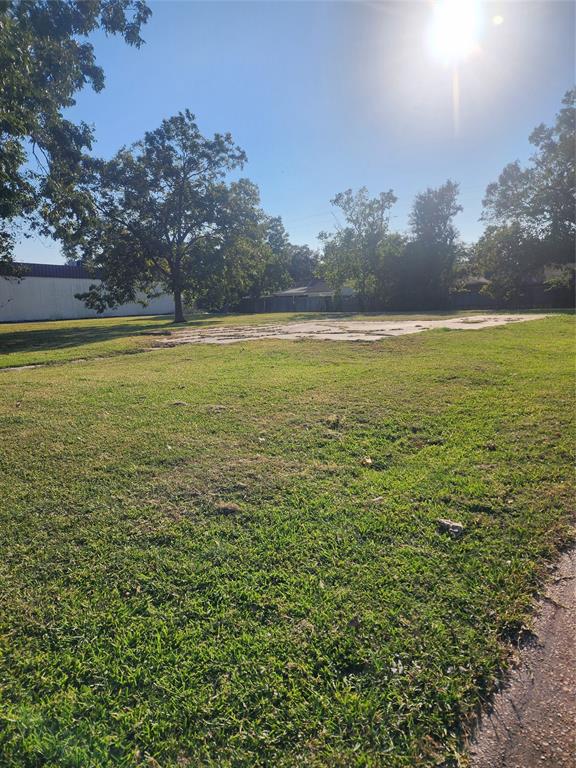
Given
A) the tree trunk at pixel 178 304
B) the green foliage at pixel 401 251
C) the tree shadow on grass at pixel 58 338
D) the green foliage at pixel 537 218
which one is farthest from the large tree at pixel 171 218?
the green foliage at pixel 537 218

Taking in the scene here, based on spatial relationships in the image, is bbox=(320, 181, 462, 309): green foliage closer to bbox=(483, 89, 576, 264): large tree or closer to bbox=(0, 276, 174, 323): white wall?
bbox=(483, 89, 576, 264): large tree

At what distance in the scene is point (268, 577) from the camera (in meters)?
1.83

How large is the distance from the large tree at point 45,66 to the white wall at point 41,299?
26.4m

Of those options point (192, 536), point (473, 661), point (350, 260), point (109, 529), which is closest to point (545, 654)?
point (473, 661)

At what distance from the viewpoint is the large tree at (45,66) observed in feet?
20.9

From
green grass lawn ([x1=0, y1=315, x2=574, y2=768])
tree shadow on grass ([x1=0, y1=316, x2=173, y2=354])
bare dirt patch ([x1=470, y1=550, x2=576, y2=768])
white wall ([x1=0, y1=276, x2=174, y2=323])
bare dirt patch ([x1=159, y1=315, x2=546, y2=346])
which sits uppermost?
white wall ([x1=0, y1=276, x2=174, y2=323])

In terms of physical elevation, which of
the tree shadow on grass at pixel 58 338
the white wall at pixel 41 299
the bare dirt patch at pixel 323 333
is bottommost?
the bare dirt patch at pixel 323 333

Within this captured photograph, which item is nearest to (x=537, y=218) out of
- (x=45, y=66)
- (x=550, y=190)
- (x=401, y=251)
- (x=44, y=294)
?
(x=550, y=190)

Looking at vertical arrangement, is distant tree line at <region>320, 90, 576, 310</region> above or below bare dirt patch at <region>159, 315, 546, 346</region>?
above

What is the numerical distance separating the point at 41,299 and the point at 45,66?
35.2 meters

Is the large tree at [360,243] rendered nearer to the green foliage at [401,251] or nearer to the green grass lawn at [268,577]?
the green foliage at [401,251]

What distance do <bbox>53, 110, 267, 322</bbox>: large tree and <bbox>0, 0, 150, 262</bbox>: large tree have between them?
417 inches

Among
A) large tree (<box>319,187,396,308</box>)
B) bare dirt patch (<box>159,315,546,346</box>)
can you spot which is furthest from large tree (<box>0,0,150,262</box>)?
large tree (<box>319,187,396,308</box>)

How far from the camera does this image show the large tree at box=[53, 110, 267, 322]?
22.1 m
